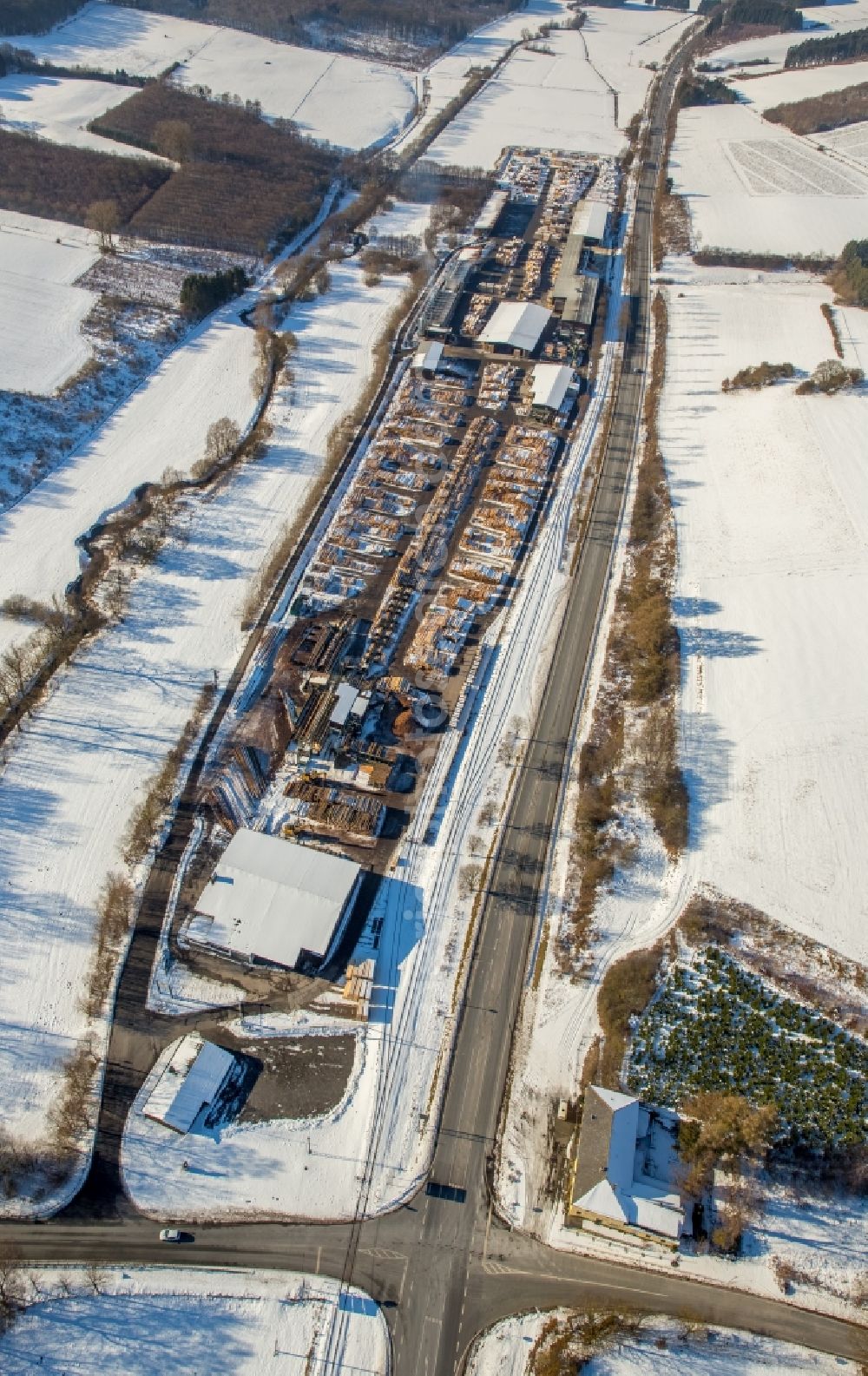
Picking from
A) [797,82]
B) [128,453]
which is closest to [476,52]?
[797,82]

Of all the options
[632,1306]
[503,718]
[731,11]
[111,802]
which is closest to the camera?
[632,1306]

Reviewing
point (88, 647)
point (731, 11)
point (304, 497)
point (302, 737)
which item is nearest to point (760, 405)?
point (304, 497)

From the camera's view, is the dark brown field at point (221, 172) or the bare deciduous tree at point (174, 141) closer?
the dark brown field at point (221, 172)

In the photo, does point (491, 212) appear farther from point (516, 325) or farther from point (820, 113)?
point (820, 113)

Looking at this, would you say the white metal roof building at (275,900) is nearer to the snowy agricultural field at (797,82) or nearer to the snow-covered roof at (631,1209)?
the snow-covered roof at (631,1209)

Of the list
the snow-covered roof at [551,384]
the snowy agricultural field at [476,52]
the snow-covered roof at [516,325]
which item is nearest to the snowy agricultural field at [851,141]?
the snowy agricultural field at [476,52]

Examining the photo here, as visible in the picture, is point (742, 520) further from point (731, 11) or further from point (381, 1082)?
point (731, 11)
